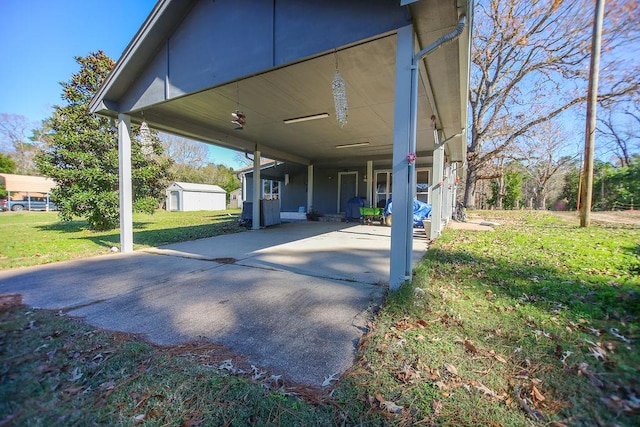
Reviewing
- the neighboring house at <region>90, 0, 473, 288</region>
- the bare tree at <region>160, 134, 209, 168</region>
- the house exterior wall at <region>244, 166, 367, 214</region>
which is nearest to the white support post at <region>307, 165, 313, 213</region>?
the house exterior wall at <region>244, 166, 367, 214</region>

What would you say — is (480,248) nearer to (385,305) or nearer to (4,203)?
(385,305)

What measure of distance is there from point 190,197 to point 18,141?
910 inches

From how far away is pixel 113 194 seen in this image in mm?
8547

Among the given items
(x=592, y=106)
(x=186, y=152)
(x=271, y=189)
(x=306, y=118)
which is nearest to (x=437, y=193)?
(x=306, y=118)

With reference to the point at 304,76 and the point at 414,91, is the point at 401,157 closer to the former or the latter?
the point at 414,91

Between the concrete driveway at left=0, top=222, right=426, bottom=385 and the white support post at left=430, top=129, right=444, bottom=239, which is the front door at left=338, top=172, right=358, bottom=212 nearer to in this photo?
the white support post at left=430, top=129, right=444, bottom=239

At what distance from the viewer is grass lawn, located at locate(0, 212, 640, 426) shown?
144cm

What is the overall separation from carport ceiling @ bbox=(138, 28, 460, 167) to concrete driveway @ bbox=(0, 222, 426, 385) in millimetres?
3157

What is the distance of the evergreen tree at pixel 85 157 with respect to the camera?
813 cm

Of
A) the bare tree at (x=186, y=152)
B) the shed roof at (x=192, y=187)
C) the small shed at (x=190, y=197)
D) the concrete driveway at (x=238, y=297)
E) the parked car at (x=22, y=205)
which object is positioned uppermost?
the bare tree at (x=186, y=152)

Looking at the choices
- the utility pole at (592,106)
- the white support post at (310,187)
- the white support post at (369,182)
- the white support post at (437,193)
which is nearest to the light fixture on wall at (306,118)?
the white support post at (437,193)

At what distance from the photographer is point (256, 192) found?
9859 millimetres

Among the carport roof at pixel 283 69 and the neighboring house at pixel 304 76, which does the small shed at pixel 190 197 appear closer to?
the neighboring house at pixel 304 76

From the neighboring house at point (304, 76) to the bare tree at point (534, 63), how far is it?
9287 millimetres
